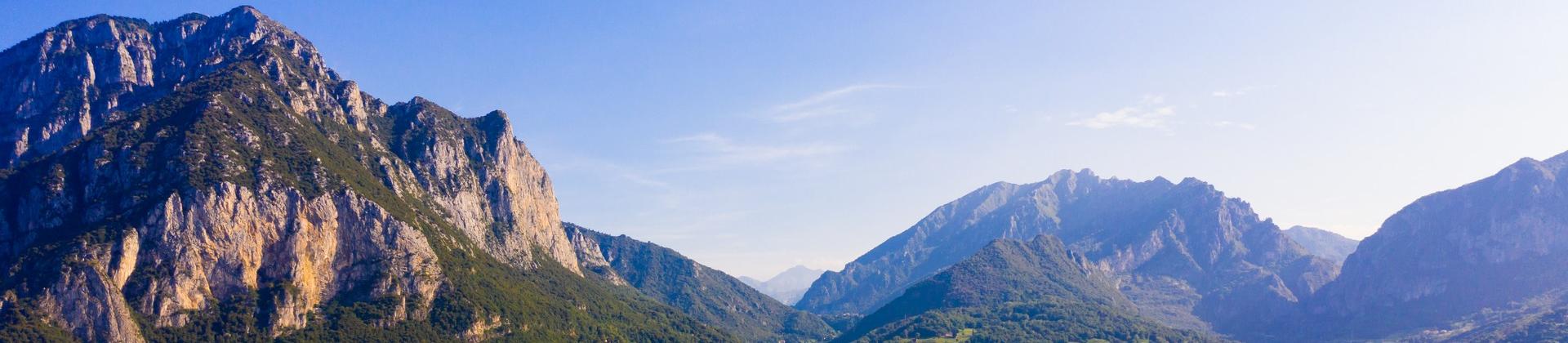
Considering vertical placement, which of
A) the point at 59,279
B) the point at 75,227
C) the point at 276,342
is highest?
the point at 75,227

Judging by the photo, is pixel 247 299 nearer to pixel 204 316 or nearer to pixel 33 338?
pixel 204 316

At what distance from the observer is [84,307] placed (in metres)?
170

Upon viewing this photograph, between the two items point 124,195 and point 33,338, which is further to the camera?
point 124,195

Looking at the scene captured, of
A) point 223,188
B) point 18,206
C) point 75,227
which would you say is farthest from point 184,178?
point 18,206

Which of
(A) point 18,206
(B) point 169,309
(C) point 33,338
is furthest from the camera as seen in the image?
(A) point 18,206

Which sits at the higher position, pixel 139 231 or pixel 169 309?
pixel 139 231

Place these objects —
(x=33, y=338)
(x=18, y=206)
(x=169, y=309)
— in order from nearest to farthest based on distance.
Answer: (x=33, y=338), (x=169, y=309), (x=18, y=206)

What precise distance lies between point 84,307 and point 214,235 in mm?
27807

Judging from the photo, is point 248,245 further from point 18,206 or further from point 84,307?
point 18,206

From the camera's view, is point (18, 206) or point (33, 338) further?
point (18, 206)

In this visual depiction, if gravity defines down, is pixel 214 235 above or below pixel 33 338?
above

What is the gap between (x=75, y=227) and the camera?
620ft

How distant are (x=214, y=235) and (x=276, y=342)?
2543 cm

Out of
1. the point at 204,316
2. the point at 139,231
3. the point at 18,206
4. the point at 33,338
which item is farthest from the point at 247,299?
the point at 18,206
